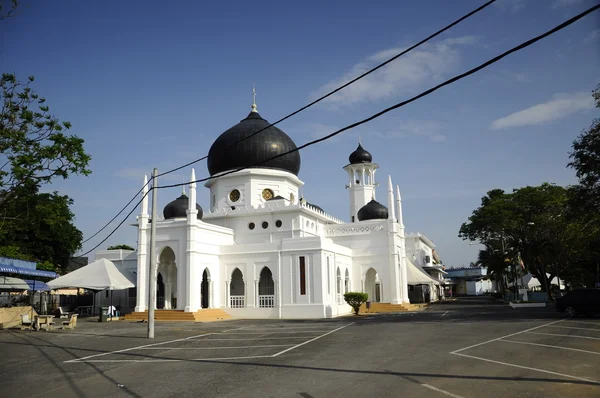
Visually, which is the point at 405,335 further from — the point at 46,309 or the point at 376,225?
the point at 46,309

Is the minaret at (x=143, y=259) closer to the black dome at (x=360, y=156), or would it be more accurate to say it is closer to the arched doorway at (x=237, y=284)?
the arched doorway at (x=237, y=284)

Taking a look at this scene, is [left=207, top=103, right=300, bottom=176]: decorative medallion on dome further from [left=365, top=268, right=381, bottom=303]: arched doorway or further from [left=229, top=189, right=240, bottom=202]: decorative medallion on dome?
[left=365, top=268, right=381, bottom=303]: arched doorway

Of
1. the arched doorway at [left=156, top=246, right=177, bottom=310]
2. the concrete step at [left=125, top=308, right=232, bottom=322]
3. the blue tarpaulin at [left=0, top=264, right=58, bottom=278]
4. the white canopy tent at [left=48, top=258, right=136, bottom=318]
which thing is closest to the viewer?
the blue tarpaulin at [left=0, top=264, right=58, bottom=278]

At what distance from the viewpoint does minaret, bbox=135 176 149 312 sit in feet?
107

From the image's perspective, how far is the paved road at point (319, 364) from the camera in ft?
29.5

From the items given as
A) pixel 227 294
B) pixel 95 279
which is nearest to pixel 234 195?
pixel 227 294

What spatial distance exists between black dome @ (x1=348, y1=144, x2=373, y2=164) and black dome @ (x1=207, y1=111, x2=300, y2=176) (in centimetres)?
709

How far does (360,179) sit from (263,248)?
17310 millimetres

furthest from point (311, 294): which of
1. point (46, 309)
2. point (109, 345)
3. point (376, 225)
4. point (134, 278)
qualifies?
point (46, 309)

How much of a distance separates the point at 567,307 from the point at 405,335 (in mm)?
12204

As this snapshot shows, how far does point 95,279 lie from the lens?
1185 inches

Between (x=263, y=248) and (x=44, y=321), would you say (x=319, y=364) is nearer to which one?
(x=44, y=321)

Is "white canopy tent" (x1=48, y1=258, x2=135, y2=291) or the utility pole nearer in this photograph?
the utility pole

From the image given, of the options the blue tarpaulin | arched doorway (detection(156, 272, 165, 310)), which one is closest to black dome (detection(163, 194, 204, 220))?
arched doorway (detection(156, 272, 165, 310))
